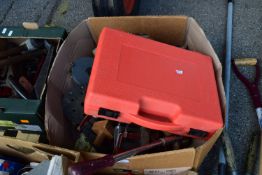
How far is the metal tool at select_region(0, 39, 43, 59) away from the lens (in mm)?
1084

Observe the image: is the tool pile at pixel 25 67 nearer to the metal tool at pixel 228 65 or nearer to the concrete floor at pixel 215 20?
the concrete floor at pixel 215 20

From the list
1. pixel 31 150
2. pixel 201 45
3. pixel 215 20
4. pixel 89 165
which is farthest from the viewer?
pixel 215 20

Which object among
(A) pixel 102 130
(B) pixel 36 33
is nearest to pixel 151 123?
(A) pixel 102 130

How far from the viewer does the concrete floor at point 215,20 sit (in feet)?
3.90

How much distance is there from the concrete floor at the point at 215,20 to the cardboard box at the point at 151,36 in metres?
0.28

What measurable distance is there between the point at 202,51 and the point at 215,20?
1.72ft

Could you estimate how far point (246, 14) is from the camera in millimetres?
1503

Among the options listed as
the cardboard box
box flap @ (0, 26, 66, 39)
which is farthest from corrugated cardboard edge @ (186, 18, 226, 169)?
box flap @ (0, 26, 66, 39)

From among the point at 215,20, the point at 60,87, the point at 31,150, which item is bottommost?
the point at 31,150

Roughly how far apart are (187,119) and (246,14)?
0.88 metres

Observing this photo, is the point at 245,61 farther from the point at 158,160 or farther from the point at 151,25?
the point at 158,160

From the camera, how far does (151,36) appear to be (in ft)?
3.70

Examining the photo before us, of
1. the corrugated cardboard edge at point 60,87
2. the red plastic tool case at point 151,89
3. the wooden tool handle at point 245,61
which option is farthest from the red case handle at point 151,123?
the wooden tool handle at point 245,61

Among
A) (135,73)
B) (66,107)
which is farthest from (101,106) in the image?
(66,107)
